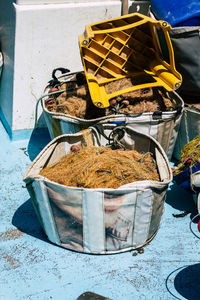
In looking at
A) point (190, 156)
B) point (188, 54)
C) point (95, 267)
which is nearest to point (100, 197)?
point (95, 267)

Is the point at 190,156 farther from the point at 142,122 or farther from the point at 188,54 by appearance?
the point at 188,54

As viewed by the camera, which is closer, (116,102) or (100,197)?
(100,197)

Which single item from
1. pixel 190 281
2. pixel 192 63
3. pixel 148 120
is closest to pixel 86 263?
pixel 190 281

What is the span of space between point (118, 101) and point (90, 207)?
1.46 m

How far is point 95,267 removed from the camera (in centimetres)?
271

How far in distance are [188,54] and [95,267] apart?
7.46 ft

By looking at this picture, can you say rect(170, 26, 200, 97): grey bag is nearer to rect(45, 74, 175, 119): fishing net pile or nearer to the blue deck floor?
rect(45, 74, 175, 119): fishing net pile

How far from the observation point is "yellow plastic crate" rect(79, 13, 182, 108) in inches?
143

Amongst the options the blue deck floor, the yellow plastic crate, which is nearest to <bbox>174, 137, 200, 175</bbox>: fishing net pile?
the blue deck floor

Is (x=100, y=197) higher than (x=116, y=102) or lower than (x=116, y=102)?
lower

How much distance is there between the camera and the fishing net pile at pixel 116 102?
11.9 feet

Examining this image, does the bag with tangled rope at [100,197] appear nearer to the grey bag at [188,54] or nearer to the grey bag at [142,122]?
the grey bag at [142,122]

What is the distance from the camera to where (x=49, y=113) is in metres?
3.58

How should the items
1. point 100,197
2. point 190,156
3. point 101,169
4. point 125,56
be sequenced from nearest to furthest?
point 100,197 → point 101,169 → point 190,156 → point 125,56
